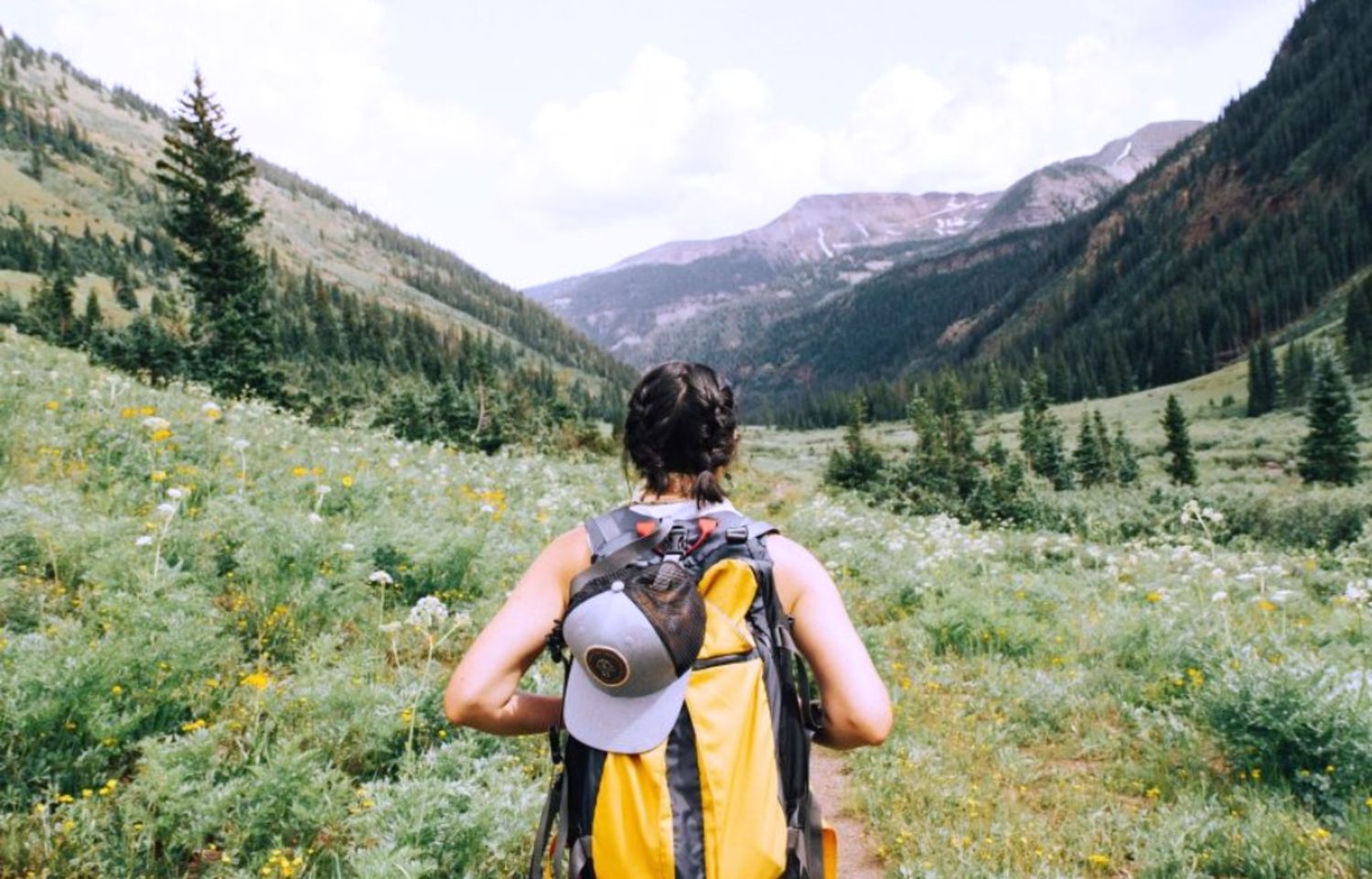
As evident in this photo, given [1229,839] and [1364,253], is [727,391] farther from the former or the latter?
[1364,253]

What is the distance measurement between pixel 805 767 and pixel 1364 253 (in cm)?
15849

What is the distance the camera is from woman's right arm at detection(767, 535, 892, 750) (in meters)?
2.27

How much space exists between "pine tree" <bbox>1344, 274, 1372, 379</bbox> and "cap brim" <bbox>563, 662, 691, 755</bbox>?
9828 cm

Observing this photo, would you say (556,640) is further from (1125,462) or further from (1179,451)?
(1125,462)

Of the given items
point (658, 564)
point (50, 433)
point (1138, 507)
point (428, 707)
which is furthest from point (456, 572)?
point (1138, 507)

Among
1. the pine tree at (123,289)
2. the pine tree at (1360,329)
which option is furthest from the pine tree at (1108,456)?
the pine tree at (123,289)

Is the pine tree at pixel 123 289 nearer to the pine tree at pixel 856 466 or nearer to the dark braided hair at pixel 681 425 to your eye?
the pine tree at pixel 856 466

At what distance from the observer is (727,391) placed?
2.49 metres

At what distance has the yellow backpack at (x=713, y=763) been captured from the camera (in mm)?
1876

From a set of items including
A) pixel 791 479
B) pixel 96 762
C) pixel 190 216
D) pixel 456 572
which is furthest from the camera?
pixel 791 479

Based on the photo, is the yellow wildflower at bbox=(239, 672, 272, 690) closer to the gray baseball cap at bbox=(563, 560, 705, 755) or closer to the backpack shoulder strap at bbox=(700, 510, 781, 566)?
the gray baseball cap at bbox=(563, 560, 705, 755)

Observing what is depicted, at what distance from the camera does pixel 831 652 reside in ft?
7.48

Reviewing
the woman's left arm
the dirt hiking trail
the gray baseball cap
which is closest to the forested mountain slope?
the dirt hiking trail

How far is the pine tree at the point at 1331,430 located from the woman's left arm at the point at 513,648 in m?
51.1
